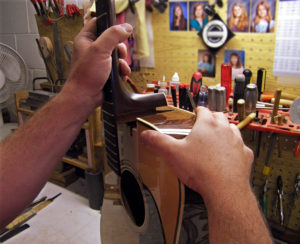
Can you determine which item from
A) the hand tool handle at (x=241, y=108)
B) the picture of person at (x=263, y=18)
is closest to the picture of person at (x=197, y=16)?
the picture of person at (x=263, y=18)

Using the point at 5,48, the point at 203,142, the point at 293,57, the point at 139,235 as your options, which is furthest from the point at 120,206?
the point at 5,48

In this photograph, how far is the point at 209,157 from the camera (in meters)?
0.46

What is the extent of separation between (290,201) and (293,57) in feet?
2.26

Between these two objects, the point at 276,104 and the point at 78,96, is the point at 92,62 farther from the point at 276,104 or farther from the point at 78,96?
the point at 276,104

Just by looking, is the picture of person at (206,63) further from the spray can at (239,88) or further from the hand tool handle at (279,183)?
the hand tool handle at (279,183)

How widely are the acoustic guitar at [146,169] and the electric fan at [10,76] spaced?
1154 millimetres

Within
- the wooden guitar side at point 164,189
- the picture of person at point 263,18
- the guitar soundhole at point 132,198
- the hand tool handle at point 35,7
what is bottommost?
the guitar soundhole at point 132,198

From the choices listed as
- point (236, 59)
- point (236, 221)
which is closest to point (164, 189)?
point (236, 221)

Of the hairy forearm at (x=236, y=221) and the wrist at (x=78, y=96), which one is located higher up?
the wrist at (x=78, y=96)

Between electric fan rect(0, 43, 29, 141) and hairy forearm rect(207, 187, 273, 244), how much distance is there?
1538mm

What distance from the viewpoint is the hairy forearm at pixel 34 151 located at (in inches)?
21.9

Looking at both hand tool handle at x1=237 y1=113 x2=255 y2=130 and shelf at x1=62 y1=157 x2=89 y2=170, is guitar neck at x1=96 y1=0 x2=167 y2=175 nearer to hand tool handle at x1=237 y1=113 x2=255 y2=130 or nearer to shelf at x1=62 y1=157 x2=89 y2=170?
hand tool handle at x1=237 y1=113 x2=255 y2=130

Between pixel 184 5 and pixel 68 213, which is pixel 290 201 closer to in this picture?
pixel 184 5

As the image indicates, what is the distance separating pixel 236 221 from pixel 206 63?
103 centimetres
